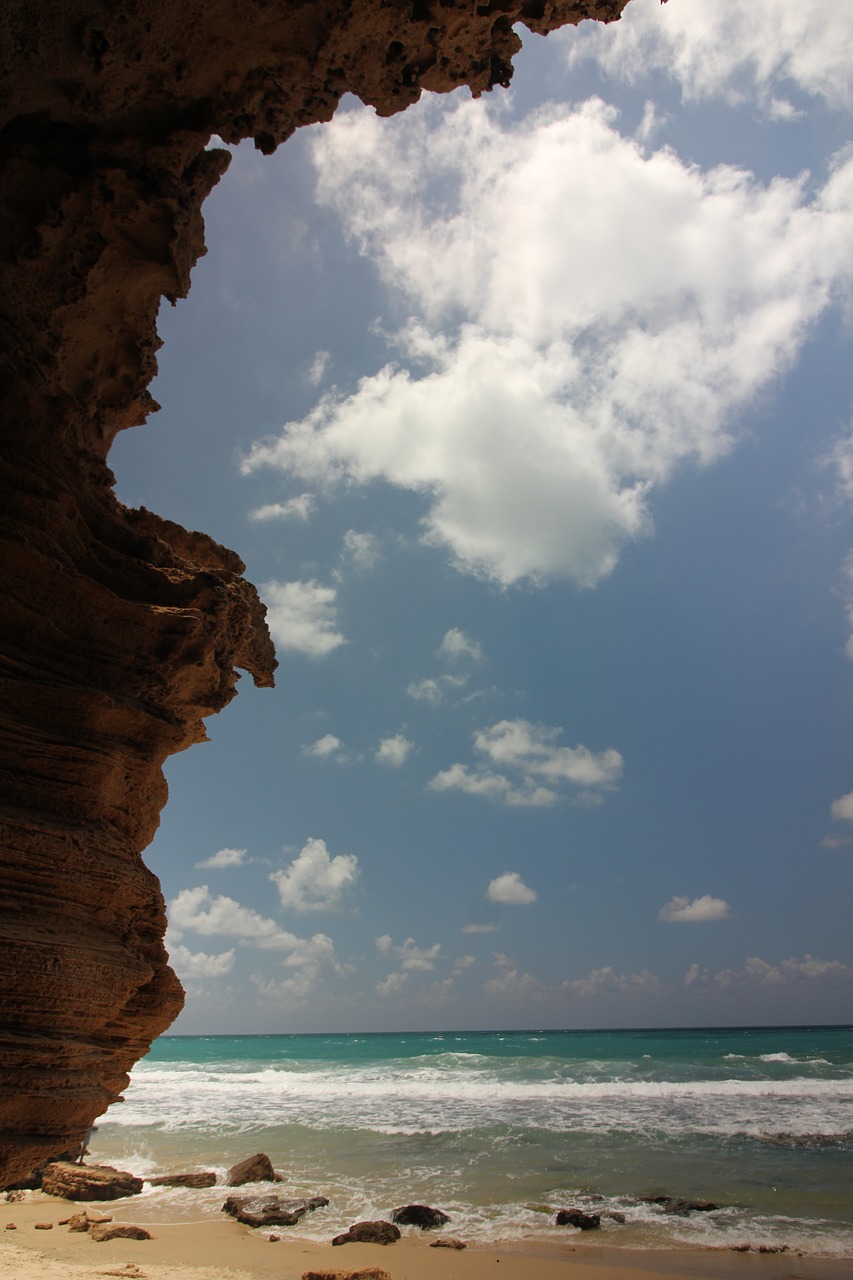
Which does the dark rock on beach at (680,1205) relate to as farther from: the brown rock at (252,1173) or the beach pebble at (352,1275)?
the brown rock at (252,1173)

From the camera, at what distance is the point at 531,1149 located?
1311 cm

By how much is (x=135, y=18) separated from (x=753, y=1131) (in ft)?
66.5

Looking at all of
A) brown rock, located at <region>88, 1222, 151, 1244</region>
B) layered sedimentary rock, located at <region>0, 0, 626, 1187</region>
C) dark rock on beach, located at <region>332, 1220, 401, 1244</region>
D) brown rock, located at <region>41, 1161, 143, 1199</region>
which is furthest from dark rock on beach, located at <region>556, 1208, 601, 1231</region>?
layered sedimentary rock, located at <region>0, 0, 626, 1187</region>

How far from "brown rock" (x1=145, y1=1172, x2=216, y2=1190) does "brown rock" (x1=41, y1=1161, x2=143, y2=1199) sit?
34 centimetres

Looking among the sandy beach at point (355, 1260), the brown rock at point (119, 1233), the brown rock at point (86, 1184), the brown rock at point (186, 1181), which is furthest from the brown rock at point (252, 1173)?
the brown rock at point (119, 1233)

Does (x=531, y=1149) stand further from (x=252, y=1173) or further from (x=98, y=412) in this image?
(x=98, y=412)

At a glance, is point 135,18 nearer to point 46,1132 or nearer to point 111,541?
point 111,541

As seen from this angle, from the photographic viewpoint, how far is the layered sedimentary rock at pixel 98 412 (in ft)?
14.1

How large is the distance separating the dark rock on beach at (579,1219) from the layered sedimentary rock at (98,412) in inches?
268

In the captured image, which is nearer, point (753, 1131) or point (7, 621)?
point (7, 621)

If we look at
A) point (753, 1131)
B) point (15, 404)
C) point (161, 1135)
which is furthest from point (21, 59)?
point (753, 1131)

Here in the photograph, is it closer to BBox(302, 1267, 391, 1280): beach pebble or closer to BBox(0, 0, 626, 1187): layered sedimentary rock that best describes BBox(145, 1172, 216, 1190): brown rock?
BBox(302, 1267, 391, 1280): beach pebble

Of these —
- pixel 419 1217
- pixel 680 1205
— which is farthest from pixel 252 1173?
pixel 680 1205

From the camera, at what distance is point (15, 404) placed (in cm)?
493
